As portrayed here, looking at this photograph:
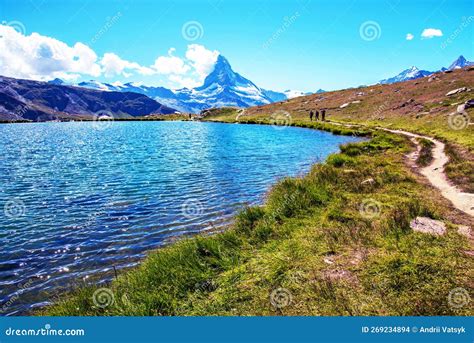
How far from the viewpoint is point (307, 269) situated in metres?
9.02

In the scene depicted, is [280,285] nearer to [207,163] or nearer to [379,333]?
[379,333]

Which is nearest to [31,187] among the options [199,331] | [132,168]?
[132,168]

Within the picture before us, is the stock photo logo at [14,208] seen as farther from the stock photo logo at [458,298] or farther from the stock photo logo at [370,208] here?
the stock photo logo at [458,298]

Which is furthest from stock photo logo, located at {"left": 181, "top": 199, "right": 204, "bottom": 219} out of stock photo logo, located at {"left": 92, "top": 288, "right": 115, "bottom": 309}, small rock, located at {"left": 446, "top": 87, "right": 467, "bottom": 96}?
small rock, located at {"left": 446, "top": 87, "right": 467, "bottom": 96}

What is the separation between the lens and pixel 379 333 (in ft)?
22.4

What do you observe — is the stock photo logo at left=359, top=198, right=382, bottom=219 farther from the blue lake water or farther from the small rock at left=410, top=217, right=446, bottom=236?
the blue lake water
